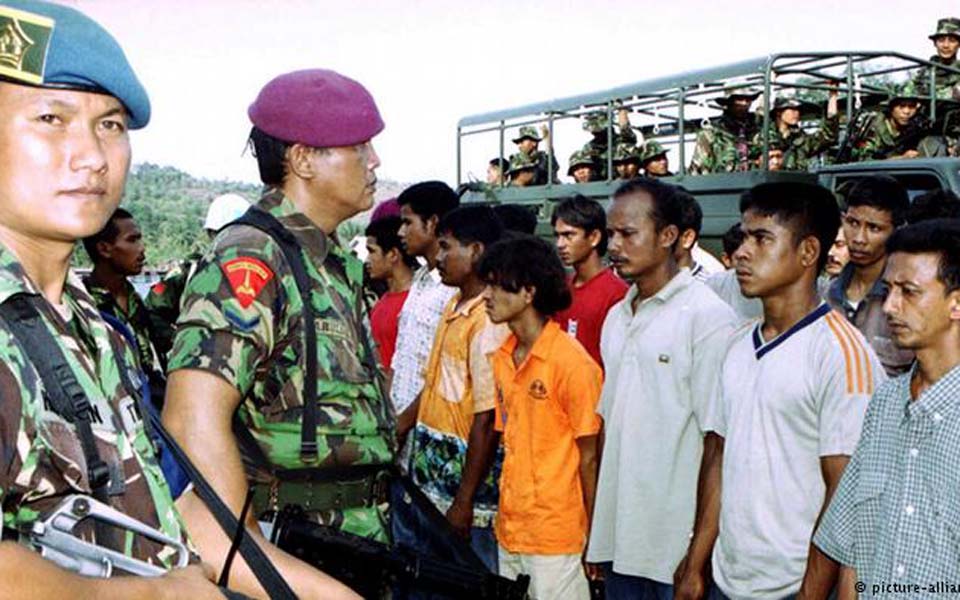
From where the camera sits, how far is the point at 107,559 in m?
1.15

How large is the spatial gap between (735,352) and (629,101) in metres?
6.95

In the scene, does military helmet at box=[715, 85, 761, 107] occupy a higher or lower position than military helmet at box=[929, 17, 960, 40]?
lower

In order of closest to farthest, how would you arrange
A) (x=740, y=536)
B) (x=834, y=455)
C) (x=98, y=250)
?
(x=834, y=455)
(x=740, y=536)
(x=98, y=250)

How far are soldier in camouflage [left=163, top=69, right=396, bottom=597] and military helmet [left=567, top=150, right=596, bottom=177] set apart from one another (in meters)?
8.45

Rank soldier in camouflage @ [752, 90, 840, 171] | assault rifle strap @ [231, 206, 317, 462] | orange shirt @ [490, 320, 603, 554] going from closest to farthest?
assault rifle strap @ [231, 206, 317, 462], orange shirt @ [490, 320, 603, 554], soldier in camouflage @ [752, 90, 840, 171]

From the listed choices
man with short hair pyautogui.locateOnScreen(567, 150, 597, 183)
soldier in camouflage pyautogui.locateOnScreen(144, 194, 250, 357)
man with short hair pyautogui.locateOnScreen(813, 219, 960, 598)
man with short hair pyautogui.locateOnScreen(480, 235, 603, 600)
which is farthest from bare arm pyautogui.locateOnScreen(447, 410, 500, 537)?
man with short hair pyautogui.locateOnScreen(567, 150, 597, 183)

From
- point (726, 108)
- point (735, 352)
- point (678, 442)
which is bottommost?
point (678, 442)

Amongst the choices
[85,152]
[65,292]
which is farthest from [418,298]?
[85,152]

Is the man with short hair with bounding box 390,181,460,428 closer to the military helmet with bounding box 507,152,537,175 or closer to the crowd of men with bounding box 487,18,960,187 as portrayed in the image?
the crowd of men with bounding box 487,18,960,187

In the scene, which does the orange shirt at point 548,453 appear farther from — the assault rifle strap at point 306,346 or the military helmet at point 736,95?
the military helmet at point 736,95

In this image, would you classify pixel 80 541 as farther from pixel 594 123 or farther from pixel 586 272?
pixel 594 123

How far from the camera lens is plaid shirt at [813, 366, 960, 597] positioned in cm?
209

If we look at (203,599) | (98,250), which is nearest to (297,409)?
(203,599)

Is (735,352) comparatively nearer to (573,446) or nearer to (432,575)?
(573,446)
